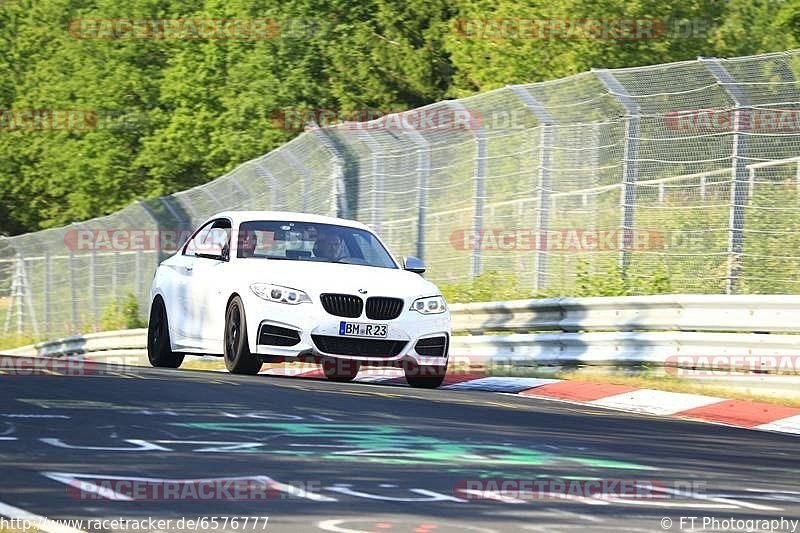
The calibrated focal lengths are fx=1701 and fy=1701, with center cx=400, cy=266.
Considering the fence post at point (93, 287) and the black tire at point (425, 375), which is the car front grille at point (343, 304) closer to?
the black tire at point (425, 375)

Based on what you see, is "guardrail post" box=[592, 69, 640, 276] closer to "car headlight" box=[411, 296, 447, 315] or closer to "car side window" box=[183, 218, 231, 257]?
"car headlight" box=[411, 296, 447, 315]

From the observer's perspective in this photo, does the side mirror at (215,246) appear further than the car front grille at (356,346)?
Yes

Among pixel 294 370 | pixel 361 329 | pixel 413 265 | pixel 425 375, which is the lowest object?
pixel 294 370

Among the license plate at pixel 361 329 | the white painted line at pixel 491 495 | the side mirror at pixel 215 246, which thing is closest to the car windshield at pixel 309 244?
the side mirror at pixel 215 246

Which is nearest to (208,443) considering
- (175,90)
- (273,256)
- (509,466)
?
(509,466)

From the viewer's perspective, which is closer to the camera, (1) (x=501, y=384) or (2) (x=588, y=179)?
(1) (x=501, y=384)

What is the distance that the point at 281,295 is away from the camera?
14.0 metres

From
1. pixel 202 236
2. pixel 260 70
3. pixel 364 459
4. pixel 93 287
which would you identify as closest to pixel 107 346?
pixel 93 287

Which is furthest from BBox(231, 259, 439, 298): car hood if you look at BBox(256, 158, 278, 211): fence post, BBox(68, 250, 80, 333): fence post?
BBox(68, 250, 80, 333): fence post

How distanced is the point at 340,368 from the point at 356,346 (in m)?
0.51

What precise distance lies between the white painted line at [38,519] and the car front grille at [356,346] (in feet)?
24.2

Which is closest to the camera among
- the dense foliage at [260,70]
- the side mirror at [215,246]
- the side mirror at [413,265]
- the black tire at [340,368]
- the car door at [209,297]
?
the black tire at [340,368]

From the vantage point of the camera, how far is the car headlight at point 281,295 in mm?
13969

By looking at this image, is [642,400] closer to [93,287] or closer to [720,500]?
[720,500]
